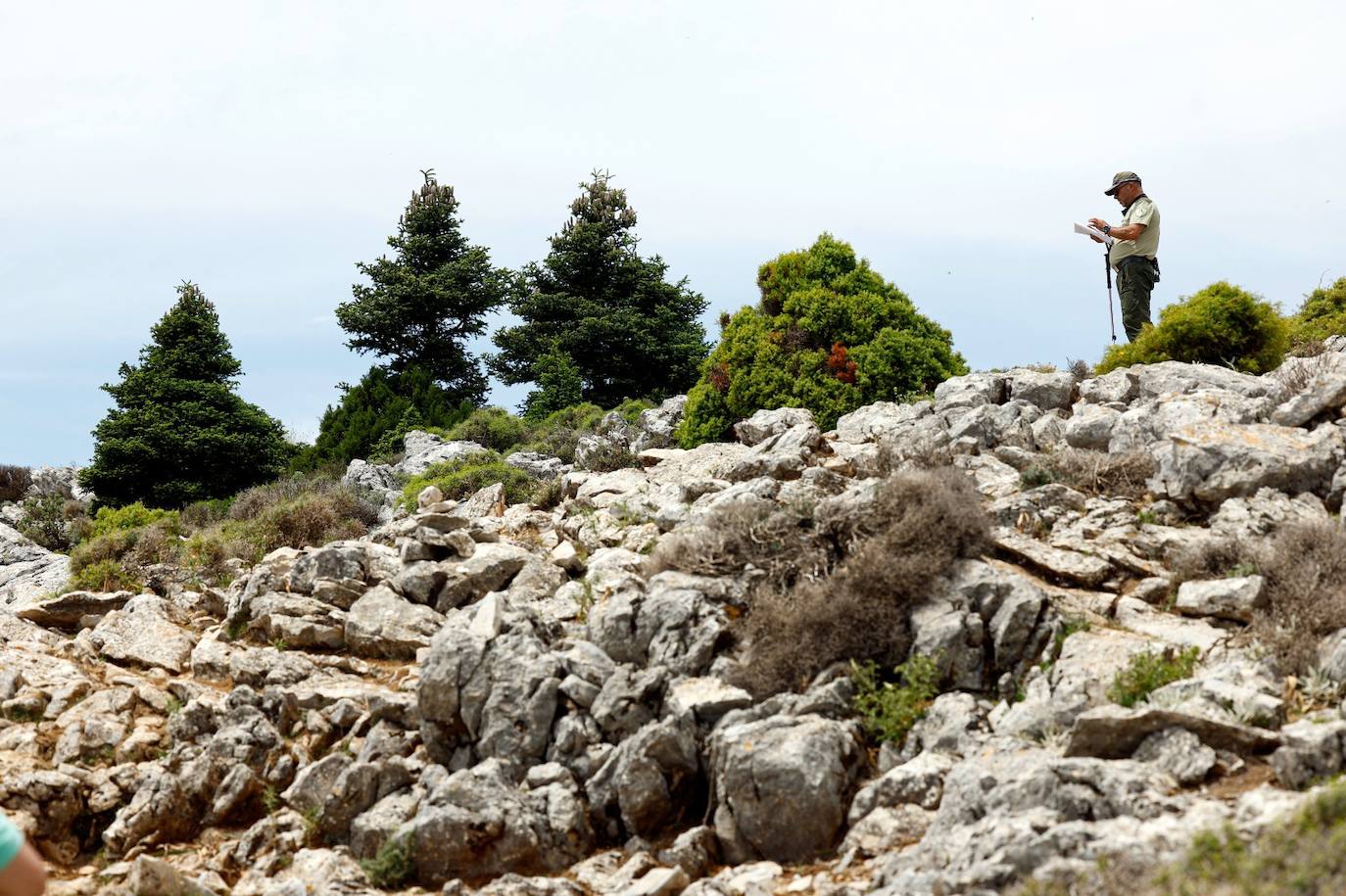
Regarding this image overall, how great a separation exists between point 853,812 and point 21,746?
7.84 m

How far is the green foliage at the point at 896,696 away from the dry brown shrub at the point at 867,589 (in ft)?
0.92

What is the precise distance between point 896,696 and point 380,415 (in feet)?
79.6

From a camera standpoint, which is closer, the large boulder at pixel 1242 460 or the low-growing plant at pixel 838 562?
the low-growing plant at pixel 838 562

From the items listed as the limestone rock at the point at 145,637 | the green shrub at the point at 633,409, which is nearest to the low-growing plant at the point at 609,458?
the green shrub at the point at 633,409

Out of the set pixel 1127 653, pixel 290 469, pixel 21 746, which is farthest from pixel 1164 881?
pixel 290 469

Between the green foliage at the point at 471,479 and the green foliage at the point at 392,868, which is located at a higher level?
the green foliage at the point at 471,479

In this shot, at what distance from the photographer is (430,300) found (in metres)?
34.3

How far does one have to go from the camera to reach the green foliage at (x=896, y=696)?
8.74m

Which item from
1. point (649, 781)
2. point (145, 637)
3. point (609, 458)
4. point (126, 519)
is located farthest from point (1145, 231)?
point (126, 519)

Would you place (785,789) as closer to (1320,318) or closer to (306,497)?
(306,497)

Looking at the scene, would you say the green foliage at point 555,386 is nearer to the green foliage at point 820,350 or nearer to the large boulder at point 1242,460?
the green foliage at point 820,350

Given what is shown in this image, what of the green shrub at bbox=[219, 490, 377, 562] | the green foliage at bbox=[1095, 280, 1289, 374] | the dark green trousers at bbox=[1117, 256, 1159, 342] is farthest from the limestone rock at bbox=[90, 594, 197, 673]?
the dark green trousers at bbox=[1117, 256, 1159, 342]

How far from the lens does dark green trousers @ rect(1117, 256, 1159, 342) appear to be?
57.4 ft

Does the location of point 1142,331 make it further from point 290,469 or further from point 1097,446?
point 290,469
